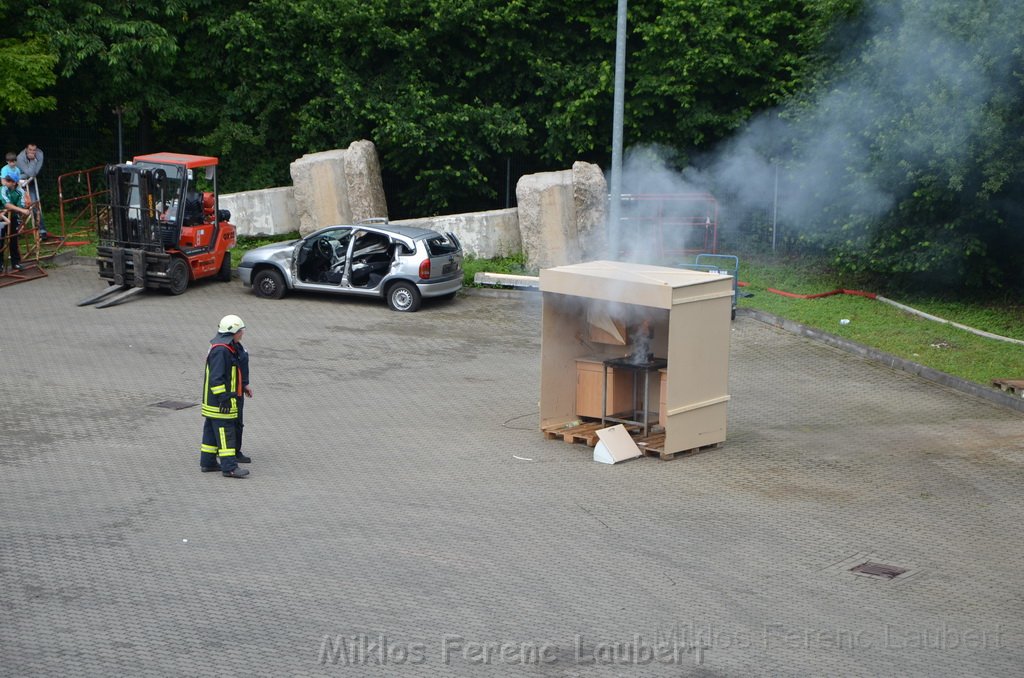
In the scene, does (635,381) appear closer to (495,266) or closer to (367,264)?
(367,264)

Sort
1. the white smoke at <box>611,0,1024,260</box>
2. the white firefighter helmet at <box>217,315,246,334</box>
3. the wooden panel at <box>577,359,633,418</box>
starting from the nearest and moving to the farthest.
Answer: the white firefighter helmet at <box>217,315,246,334</box>, the wooden panel at <box>577,359,633,418</box>, the white smoke at <box>611,0,1024,260</box>

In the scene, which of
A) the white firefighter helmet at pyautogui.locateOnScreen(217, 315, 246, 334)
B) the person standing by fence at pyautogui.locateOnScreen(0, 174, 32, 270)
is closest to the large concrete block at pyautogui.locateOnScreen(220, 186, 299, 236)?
the person standing by fence at pyautogui.locateOnScreen(0, 174, 32, 270)

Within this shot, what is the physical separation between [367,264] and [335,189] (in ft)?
17.9

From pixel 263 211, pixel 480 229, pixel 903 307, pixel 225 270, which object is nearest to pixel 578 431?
pixel 903 307

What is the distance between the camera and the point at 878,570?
9.72 m

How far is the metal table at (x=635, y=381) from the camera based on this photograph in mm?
13242

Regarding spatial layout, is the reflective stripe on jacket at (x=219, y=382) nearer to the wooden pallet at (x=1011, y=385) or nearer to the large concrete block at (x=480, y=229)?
the wooden pallet at (x=1011, y=385)

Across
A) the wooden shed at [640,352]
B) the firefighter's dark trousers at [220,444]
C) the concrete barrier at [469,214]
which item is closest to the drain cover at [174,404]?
the firefighter's dark trousers at [220,444]

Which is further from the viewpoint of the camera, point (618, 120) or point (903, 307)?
point (903, 307)

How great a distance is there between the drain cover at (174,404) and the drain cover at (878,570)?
8.42 metres

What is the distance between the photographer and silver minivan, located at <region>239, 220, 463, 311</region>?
2008cm

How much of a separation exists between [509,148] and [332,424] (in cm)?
1469

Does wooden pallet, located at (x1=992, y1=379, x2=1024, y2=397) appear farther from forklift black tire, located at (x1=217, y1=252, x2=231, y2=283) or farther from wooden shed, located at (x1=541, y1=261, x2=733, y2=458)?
forklift black tire, located at (x1=217, y1=252, x2=231, y2=283)

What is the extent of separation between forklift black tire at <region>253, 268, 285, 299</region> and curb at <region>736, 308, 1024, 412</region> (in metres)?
8.11
